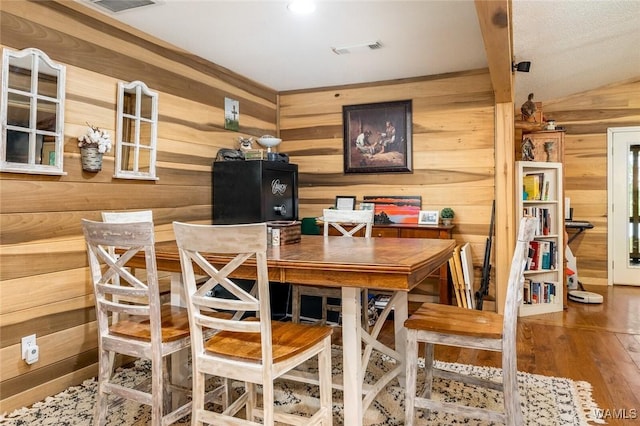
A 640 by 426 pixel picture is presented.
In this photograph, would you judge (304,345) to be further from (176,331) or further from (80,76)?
(80,76)

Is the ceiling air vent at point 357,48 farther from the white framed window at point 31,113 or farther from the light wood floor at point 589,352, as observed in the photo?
the light wood floor at point 589,352

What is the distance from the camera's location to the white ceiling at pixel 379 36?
2.76 metres

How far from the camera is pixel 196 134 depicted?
3.61 metres

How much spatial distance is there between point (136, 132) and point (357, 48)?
183 centimetres

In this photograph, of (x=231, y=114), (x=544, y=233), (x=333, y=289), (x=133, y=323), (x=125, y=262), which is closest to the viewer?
(x=125, y=262)

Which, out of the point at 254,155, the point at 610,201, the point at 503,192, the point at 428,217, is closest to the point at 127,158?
the point at 254,155

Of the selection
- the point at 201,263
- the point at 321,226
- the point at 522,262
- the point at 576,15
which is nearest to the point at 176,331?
the point at 201,263

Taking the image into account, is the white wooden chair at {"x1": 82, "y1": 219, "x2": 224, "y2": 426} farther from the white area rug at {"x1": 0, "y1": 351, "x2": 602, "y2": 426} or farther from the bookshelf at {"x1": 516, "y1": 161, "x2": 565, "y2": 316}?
the bookshelf at {"x1": 516, "y1": 161, "x2": 565, "y2": 316}

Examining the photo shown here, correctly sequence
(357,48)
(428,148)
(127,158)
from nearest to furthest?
1. (127,158)
2. (357,48)
3. (428,148)

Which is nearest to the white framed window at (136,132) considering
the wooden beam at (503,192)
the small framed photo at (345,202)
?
the small framed photo at (345,202)

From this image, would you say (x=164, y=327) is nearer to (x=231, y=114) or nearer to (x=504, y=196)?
(x=231, y=114)

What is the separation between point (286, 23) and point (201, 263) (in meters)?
2.01

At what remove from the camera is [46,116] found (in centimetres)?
241

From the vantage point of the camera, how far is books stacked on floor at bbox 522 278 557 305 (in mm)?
4184
